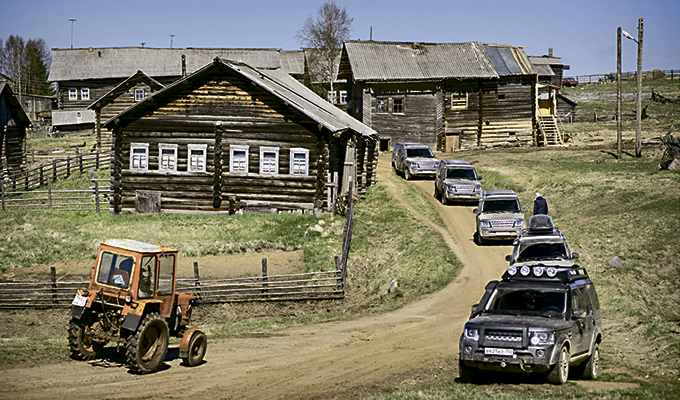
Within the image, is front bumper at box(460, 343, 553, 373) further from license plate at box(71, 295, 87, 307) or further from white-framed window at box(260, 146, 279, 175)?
white-framed window at box(260, 146, 279, 175)

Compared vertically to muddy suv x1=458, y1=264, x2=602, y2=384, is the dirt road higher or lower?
lower

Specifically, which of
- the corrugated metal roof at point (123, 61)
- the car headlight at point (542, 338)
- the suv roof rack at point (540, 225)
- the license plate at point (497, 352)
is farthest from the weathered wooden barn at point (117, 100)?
the car headlight at point (542, 338)

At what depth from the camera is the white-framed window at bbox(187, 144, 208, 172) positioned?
29.7m

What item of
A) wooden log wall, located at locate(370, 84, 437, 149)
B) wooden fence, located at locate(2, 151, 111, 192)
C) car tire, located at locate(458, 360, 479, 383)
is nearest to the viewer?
car tire, located at locate(458, 360, 479, 383)

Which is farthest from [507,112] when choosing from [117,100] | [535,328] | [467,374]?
[535,328]

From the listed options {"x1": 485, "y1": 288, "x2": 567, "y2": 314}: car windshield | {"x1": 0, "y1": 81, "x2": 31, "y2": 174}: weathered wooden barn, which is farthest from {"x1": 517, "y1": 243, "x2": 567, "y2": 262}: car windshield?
{"x1": 0, "y1": 81, "x2": 31, "y2": 174}: weathered wooden barn

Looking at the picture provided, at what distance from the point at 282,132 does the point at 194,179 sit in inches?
184

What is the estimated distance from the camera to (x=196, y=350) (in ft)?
43.1

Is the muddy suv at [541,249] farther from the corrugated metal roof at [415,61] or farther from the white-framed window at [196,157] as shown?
the corrugated metal roof at [415,61]

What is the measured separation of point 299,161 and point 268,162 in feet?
4.75

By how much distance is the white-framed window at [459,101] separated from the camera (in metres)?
48.2

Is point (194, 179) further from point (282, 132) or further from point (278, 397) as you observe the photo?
point (278, 397)

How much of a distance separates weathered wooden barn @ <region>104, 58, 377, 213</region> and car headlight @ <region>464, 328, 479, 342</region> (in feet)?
60.4

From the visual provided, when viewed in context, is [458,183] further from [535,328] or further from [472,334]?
[535,328]
